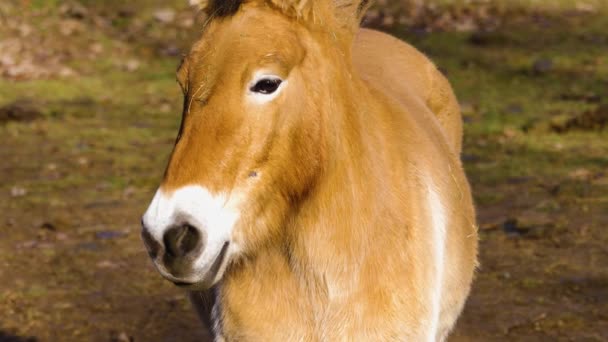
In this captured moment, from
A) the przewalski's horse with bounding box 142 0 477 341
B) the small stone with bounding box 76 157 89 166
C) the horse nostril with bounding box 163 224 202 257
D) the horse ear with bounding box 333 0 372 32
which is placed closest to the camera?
the horse nostril with bounding box 163 224 202 257

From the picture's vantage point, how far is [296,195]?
340 centimetres

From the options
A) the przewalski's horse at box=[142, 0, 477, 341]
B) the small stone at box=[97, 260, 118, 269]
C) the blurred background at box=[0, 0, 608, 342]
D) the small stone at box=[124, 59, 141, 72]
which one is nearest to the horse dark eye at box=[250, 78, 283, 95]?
the przewalski's horse at box=[142, 0, 477, 341]

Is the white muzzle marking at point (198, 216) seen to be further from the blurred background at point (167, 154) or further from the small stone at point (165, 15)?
the small stone at point (165, 15)

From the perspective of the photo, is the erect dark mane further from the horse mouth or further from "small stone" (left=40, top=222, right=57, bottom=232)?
"small stone" (left=40, top=222, right=57, bottom=232)

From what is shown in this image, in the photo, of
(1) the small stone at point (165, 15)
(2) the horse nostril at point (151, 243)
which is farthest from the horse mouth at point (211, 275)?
(1) the small stone at point (165, 15)

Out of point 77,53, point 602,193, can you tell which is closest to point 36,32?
point 77,53

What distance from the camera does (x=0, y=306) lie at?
6293 millimetres

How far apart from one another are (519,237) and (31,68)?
7.02 metres

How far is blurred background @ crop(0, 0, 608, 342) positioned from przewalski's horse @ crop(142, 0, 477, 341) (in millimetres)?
1983

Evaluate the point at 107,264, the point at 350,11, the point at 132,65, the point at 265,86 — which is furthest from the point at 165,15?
the point at 265,86

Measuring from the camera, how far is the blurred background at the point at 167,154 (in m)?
6.07

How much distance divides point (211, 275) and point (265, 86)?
58 cm

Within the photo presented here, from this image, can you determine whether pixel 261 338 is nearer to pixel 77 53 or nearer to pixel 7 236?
pixel 7 236

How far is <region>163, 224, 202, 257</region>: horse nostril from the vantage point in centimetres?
298
